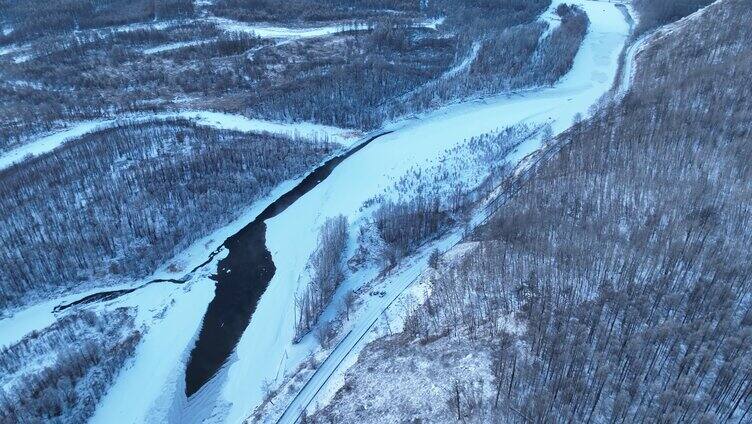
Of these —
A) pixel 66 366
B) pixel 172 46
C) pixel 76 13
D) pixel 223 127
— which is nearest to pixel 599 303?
pixel 66 366

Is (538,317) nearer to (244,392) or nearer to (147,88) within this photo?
(244,392)

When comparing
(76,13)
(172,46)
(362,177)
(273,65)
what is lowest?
(362,177)

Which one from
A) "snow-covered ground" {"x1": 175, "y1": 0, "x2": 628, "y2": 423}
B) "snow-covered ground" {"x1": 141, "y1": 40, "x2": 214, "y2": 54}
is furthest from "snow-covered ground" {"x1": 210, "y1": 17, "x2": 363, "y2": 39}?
"snow-covered ground" {"x1": 175, "y1": 0, "x2": 628, "y2": 423}

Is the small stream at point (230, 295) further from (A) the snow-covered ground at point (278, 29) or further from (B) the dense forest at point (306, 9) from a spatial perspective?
(B) the dense forest at point (306, 9)

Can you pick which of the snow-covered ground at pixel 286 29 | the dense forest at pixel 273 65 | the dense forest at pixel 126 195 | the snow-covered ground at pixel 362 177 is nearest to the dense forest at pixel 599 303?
the snow-covered ground at pixel 362 177

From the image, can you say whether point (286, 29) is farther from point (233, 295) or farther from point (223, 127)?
point (233, 295)

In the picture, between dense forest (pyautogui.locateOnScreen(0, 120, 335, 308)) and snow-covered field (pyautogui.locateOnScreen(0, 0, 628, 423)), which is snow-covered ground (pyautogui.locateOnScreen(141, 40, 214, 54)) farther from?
dense forest (pyautogui.locateOnScreen(0, 120, 335, 308))
